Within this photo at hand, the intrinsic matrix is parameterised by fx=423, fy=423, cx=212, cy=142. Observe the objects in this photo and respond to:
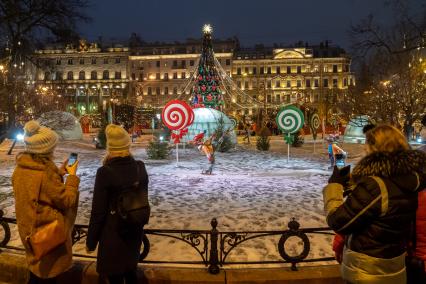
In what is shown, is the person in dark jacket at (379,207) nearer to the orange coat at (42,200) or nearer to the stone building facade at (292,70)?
the orange coat at (42,200)

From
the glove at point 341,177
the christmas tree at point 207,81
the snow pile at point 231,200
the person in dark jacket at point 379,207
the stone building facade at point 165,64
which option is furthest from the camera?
the stone building facade at point 165,64

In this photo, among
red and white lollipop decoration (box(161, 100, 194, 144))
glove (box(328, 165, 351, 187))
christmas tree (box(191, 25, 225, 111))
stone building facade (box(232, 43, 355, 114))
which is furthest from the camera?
→ stone building facade (box(232, 43, 355, 114))

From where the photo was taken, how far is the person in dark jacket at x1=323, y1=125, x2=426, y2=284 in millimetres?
2791

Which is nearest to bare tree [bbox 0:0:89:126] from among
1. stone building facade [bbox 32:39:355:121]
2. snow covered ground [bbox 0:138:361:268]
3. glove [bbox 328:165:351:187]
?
snow covered ground [bbox 0:138:361:268]

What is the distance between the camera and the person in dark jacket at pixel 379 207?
9.16ft

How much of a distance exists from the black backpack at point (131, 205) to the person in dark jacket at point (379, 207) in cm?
145

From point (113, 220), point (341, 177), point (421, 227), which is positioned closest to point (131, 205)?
point (113, 220)

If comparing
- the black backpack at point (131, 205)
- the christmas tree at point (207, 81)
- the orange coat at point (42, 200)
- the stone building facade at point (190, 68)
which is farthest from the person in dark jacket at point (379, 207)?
the stone building facade at point (190, 68)

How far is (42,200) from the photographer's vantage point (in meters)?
3.46

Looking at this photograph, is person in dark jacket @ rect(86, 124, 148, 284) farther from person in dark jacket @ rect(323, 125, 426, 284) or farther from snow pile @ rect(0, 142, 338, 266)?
snow pile @ rect(0, 142, 338, 266)

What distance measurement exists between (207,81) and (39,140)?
23387 mm

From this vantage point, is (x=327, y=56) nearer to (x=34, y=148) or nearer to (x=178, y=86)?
(x=178, y=86)

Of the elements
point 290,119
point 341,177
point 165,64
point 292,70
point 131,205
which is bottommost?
point 131,205

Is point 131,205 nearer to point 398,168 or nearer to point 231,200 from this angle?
point 398,168
